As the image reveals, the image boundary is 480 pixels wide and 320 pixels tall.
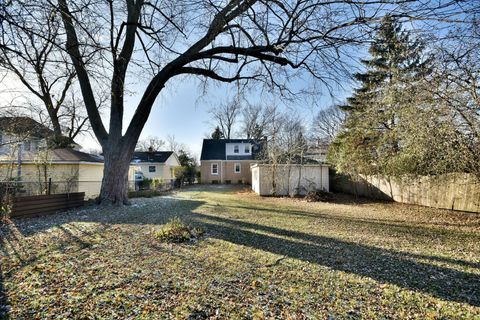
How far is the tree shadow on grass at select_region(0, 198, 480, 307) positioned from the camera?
305 centimetres

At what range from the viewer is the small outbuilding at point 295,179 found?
14.4m

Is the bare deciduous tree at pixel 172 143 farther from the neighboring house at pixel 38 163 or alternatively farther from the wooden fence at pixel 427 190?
the wooden fence at pixel 427 190

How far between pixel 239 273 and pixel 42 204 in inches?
301

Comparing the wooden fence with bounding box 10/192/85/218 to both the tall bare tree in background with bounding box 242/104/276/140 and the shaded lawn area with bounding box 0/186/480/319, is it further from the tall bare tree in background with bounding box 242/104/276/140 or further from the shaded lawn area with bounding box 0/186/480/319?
the tall bare tree in background with bounding box 242/104/276/140

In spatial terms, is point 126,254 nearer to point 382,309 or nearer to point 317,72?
point 382,309

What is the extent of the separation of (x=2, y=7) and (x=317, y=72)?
19.5 feet

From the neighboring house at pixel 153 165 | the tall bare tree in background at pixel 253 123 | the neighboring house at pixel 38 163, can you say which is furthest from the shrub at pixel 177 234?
the tall bare tree in background at pixel 253 123

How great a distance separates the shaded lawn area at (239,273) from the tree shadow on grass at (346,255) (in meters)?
0.02

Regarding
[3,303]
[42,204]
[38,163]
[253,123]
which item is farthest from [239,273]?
[253,123]

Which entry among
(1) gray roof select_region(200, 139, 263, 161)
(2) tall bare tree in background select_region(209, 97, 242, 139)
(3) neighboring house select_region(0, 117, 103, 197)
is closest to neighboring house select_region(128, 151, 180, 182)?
(1) gray roof select_region(200, 139, 263, 161)

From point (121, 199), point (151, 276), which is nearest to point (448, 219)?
point (151, 276)

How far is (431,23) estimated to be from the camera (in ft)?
11.3

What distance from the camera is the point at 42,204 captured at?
24.6 feet

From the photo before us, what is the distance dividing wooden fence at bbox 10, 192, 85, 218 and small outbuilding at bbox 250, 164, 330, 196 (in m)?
9.63
